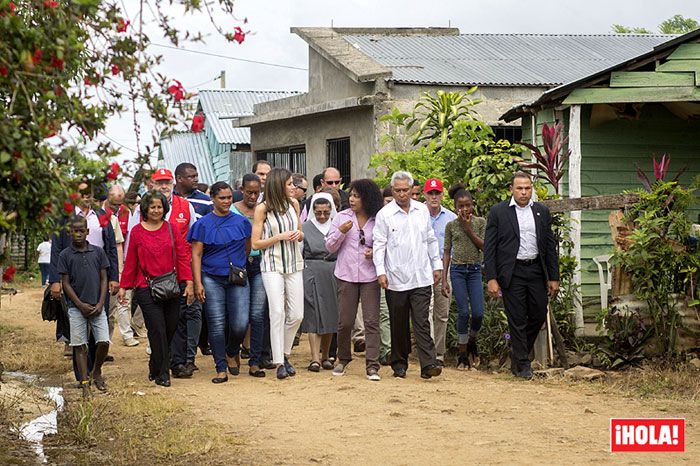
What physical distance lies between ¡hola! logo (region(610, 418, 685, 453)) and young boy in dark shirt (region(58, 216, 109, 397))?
4.52 meters

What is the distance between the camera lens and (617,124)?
1484 centimetres

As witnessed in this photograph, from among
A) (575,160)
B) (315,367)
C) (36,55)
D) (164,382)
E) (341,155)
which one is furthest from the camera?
(341,155)

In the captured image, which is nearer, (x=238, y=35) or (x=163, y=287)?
(x=238, y=35)

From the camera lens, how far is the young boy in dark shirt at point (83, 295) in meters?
10.4

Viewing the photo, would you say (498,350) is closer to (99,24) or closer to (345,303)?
(345,303)

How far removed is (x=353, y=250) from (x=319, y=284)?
673mm

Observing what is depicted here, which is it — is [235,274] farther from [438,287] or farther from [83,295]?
[438,287]

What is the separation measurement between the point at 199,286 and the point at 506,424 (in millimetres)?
3596

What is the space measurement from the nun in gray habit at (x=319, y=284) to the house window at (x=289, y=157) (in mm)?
10540

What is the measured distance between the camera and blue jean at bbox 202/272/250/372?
1124cm

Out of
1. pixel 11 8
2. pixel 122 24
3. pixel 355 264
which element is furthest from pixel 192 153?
pixel 11 8

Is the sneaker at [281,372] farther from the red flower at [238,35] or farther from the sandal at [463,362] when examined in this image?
the red flower at [238,35]

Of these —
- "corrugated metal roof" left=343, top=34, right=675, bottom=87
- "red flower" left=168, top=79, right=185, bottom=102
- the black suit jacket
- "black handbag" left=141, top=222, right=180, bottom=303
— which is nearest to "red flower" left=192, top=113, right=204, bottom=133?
"red flower" left=168, top=79, right=185, bottom=102

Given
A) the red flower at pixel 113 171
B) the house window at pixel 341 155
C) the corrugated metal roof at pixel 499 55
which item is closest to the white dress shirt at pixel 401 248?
the red flower at pixel 113 171
